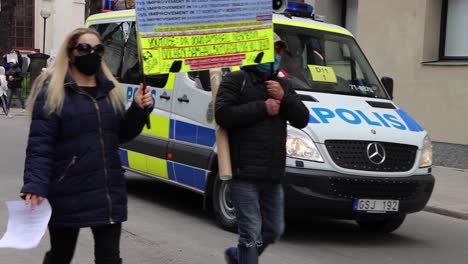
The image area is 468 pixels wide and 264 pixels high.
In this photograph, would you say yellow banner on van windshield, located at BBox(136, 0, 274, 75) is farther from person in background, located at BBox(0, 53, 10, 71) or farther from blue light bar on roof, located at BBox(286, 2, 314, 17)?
person in background, located at BBox(0, 53, 10, 71)

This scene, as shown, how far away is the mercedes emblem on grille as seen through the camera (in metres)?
6.29

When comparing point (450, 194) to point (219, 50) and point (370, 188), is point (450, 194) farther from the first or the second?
point (219, 50)

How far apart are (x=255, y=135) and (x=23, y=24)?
3653cm

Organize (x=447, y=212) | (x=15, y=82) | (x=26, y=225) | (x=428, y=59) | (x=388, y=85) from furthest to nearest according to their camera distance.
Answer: (x=15, y=82) → (x=428, y=59) → (x=447, y=212) → (x=388, y=85) → (x=26, y=225)

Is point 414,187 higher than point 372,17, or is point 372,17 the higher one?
point 372,17

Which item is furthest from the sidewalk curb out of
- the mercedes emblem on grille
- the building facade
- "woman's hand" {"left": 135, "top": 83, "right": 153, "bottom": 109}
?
"woman's hand" {"left": 135, "top": 83, "right": 153, "bottom": 109}

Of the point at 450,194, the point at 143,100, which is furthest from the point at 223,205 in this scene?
the point at 450,194

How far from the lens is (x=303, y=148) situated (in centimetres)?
619

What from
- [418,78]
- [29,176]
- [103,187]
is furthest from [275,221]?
[418,78]

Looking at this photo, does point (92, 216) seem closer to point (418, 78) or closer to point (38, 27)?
point (418, 78)

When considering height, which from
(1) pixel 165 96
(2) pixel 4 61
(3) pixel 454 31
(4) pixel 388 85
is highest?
(3) pixel 454 31

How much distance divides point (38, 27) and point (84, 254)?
114 feet

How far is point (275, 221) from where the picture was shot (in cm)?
463

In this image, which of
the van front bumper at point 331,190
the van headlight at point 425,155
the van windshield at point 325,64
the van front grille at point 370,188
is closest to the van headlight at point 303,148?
the van front bumper at point 331,190
